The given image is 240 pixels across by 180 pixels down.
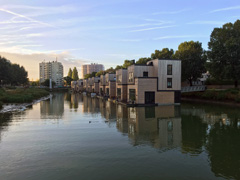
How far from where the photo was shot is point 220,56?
179ft

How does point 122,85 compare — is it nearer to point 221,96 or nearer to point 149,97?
point 149,97

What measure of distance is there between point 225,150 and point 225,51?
45.1 meters

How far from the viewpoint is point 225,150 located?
15867mm

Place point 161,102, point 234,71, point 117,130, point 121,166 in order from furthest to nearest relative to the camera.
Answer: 1. point 234,71
2. point 161,102
3. point 117,130
4. point 121,166

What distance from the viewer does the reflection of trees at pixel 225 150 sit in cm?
1215

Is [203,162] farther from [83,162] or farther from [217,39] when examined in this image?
[217,39]

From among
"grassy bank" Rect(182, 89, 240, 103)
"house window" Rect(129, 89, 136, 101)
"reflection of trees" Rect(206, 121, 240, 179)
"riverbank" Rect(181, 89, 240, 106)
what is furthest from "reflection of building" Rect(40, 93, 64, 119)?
"grassy bank" Rect(182, 89, 240, 103)

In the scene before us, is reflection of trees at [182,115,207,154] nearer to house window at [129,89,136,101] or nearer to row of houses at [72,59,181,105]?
row of houses at [72,59,181,105]

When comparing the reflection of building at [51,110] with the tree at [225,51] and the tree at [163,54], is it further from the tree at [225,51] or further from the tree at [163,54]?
the tree at [163,54]

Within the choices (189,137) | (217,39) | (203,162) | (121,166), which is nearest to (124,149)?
(121,166)

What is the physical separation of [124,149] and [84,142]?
4.25 m

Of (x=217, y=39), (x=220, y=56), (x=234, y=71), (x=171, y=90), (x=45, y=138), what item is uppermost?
(x=217, y=39)

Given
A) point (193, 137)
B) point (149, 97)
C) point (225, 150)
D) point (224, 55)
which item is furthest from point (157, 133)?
point (224, 55)

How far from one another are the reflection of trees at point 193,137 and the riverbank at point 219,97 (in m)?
28.7
